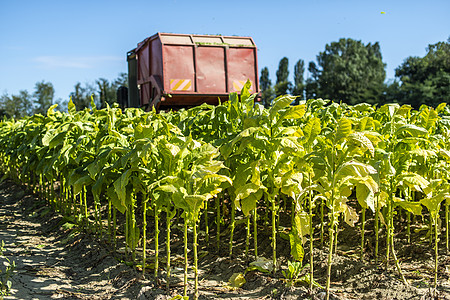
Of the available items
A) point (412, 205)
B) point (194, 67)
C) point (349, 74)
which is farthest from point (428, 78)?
point (412, 205)

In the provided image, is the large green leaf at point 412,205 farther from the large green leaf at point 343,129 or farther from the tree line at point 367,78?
the tree line at point 367,78

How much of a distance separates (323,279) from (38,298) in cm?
226

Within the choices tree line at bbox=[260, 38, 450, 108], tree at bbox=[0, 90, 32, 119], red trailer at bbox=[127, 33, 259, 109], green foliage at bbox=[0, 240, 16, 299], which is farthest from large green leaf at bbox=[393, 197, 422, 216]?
tree at bbox=[0, 90, 32, 119]

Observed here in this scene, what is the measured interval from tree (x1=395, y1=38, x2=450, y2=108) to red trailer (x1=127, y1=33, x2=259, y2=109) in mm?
18926

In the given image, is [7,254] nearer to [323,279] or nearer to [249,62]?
[323,279]

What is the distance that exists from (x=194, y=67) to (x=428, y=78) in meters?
25.1

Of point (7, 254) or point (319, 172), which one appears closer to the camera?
point (319, 172)

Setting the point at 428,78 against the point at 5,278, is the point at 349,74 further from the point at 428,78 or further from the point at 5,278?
the point at 5,278

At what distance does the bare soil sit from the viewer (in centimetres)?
338

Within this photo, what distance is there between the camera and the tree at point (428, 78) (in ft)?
89.7

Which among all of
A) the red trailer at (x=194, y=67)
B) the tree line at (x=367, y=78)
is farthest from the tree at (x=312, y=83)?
the red trailer at (x=194, y=67)

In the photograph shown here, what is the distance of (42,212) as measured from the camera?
277 inches

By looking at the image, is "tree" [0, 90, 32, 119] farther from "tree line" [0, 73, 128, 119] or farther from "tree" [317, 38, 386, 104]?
"tree" [317, 38, 386, 104]

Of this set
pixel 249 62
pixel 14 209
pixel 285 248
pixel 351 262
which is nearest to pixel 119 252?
pixel 285 248
